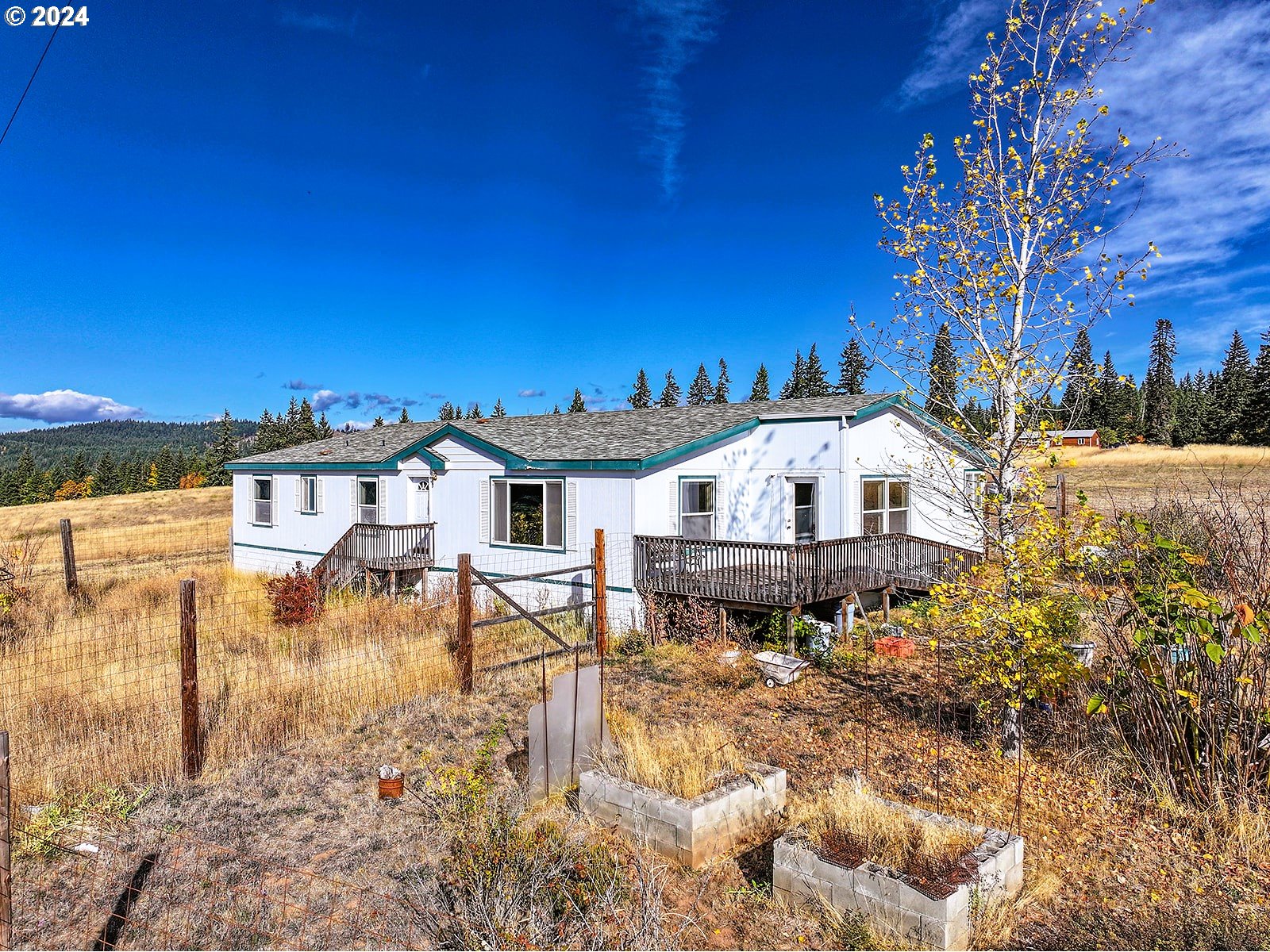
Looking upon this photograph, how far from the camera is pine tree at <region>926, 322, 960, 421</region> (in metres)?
6.57

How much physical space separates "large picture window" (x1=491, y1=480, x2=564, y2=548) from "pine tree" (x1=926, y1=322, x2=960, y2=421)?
879 centimetres

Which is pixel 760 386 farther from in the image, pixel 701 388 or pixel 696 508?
pixel 696 508

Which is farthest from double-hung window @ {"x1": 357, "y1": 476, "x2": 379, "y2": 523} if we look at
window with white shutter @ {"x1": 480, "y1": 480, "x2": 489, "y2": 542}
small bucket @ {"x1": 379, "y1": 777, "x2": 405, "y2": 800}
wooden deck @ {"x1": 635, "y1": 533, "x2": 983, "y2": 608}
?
small bucket @ {"x1": 379, "y1": 777, "x2": 405, "y2": 800}

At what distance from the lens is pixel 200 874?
4738mm

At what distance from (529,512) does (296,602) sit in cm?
485

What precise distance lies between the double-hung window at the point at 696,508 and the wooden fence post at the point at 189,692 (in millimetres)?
9139

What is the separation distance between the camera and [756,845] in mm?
5133

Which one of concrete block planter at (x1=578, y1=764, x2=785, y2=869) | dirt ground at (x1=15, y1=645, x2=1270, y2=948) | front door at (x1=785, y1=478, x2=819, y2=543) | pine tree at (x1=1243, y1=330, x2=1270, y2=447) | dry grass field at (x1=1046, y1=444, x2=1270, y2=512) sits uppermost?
pine tree at (x1=1243, y1=330, x2=1270, y2=447)

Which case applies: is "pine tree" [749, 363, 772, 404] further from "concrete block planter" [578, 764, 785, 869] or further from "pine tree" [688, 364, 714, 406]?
"concrete block planter" [578, 764, 785, 869]

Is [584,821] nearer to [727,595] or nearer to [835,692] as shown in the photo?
[835,692]

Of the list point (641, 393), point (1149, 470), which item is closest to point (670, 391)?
point (641, 393)

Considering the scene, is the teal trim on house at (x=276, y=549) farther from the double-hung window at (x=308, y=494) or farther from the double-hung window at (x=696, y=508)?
the double-hung window at (x=696, y=508)

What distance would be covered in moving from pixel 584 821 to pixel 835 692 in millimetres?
4724

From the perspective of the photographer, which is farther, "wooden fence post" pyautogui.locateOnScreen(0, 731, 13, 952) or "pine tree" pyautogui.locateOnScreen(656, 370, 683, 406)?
"pine tree" pyautogui.locateOnScreen(656, 370, 683, 406)
